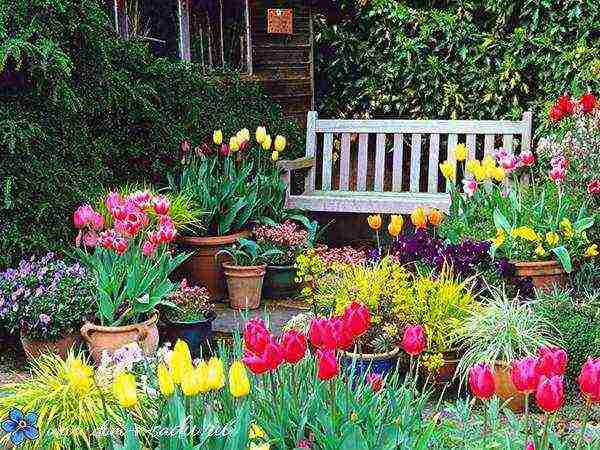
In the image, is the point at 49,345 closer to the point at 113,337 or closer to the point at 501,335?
the point at 113,337

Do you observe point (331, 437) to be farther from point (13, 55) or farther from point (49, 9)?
point (49, 9)

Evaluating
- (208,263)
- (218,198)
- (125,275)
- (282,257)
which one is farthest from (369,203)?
(125,275)

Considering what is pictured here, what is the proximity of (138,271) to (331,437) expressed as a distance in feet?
6.91

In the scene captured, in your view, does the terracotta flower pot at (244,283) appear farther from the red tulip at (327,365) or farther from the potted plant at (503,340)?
the red tulip at (327,365)

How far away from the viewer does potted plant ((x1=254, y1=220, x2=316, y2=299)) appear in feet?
18.5

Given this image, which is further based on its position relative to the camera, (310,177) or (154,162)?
(310,177)

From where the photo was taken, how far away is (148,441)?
2777 millimetres

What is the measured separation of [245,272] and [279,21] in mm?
→ 2658

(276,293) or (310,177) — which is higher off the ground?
(310,177)

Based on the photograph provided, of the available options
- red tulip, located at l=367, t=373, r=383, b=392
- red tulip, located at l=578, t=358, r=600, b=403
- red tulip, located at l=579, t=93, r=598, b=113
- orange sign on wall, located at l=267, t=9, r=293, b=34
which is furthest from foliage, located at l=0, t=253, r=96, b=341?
orange sign on wall, located at l=267, t=9, r=293, b=34

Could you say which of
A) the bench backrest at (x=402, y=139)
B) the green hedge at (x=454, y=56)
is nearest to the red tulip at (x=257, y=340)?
the bench backrest at (x=402, y=139)

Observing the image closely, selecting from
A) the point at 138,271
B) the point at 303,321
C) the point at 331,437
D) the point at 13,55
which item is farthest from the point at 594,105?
the point at 331,437

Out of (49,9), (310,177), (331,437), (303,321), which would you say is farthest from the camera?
(310,177)

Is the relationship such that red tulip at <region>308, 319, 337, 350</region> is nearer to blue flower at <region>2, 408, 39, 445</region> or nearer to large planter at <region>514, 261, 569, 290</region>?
blue flower at <region>2, 408, 39, 445</region>
